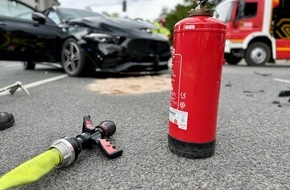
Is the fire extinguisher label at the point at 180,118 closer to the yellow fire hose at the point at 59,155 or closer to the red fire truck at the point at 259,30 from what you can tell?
the yellow fire hose at the point at 59,155

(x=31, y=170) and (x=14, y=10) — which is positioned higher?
(x=14, y=10)

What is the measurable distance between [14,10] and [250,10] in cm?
703

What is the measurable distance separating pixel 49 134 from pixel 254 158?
1.39 metres

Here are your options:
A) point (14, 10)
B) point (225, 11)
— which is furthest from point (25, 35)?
point (225, 11)

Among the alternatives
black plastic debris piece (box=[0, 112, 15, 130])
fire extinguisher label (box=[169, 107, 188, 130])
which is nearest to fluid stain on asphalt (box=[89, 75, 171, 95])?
black plastic debris piece (box=[0, 112, 15, 130])

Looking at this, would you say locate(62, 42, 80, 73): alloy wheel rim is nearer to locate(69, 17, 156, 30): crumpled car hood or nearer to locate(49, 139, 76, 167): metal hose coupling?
locate(69, 17, 156, 30): crumpled car hood

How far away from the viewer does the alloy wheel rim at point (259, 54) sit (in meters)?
9.45

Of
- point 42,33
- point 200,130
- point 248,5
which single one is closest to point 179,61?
point 200,130

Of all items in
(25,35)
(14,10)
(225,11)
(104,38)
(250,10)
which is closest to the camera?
(104,38)

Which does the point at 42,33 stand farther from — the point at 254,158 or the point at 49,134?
the point at 254,158

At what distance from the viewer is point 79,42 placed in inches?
194

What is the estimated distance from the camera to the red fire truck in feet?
30.6

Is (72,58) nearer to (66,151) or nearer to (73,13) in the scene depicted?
(73,13)

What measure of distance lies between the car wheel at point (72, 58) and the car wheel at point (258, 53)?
6340 mm
